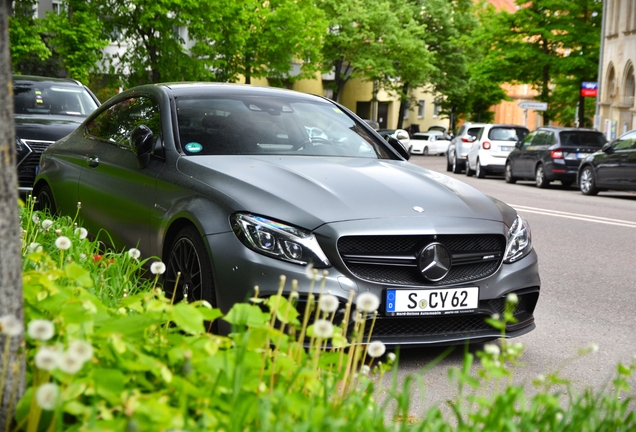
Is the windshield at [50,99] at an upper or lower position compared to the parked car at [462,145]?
upper

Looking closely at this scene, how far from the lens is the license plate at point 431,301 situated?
15.6 feet

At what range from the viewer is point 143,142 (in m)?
5.98

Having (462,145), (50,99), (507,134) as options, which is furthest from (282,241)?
(462,145)

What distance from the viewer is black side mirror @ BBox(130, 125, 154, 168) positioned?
5984 mm

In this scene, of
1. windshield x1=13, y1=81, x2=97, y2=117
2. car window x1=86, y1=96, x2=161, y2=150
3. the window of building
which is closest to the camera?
car window x1=86, y1=96, x2=161, y2=150

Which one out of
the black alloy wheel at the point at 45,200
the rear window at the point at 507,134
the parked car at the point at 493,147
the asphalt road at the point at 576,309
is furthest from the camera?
the rear window at the point at 507,134

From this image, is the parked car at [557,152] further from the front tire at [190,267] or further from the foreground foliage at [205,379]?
the foreground foliage at [205,379]

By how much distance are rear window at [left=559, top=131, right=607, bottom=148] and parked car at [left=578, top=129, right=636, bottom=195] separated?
2.26 m

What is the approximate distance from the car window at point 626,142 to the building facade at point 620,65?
75.0ft

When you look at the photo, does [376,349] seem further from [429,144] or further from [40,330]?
[429,144]

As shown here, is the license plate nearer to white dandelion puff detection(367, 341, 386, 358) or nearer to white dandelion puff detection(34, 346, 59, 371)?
white dandelion puff detection(367, 341, 386, 358)

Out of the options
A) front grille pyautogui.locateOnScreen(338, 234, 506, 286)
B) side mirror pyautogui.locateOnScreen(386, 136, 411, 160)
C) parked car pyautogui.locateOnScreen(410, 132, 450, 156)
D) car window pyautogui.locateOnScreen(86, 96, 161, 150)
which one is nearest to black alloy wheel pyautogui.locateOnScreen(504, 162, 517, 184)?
side mirror pyautogui.locateOnScreen(386, 136, 411, 160)

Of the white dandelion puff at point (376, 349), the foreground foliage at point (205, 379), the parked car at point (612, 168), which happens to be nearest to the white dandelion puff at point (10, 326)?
the foreground foliage at point (205, 379)

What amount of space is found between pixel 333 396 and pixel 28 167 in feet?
31.7
